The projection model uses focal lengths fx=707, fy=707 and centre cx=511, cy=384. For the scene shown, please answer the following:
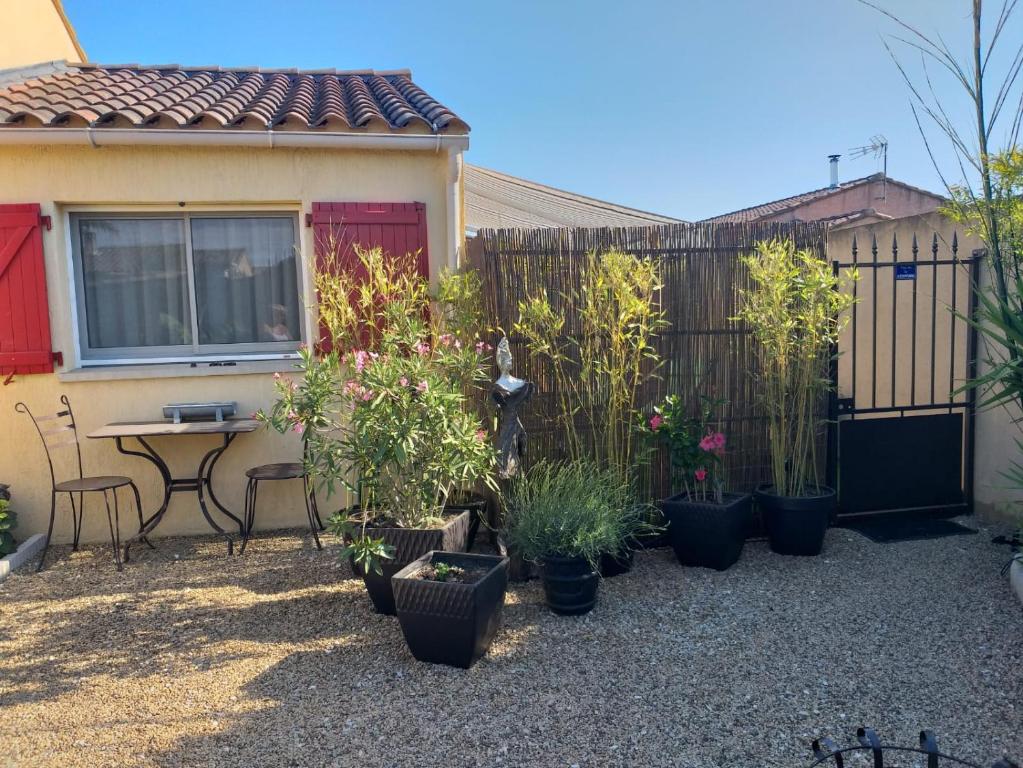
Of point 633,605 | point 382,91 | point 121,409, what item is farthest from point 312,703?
point 382,91

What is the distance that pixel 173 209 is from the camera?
206 inches

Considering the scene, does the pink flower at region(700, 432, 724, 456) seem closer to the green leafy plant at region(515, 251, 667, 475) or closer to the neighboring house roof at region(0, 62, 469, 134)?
the green leafy plant at region(515, 251, 667, 475)

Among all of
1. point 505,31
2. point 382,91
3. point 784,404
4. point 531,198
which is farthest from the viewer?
point 531,198

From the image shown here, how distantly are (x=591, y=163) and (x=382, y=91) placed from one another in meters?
8.77

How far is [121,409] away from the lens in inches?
203

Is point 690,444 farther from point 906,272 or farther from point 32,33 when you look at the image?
point 32,33

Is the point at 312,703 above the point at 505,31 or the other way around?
the other way around

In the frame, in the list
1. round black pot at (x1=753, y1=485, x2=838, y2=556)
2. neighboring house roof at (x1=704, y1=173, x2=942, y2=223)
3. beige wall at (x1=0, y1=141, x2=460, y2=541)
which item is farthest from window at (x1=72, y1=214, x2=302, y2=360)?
neighboring house roof at (x1=704, y1=173, x2=942, y2=223)

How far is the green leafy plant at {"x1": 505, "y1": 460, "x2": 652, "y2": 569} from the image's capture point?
3727 millimetres

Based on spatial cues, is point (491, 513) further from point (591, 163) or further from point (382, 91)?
point (591, 163)

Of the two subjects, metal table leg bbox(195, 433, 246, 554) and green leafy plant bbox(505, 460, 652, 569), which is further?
metal table leg bbox(195, 433, 246, 554)

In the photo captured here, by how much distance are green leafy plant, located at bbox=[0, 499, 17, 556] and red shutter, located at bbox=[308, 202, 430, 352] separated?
2331 mm

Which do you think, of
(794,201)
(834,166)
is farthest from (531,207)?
(834,166)

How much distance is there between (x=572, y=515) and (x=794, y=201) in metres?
19.1
